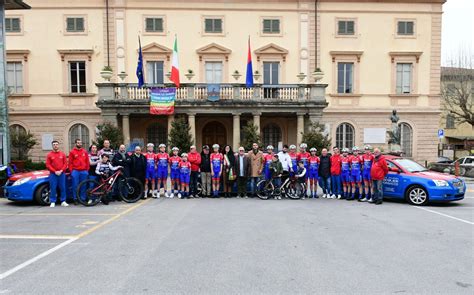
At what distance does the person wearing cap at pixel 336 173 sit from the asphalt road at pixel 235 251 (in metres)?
2.53

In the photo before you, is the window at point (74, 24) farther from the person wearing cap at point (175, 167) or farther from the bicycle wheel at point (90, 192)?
the bicycle wheel at point (90, 192)

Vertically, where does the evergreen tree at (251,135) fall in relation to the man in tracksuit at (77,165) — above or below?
above

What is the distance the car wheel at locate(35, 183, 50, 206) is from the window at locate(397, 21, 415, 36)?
2590 centimetres

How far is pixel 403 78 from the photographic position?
2672cm

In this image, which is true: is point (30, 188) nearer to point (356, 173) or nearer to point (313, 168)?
point (313, 168)

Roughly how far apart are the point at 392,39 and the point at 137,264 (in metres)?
26.8

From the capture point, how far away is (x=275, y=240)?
6.52 meters

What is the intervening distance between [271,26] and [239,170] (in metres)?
17.2

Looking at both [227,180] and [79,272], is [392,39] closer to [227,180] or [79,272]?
[227,180]

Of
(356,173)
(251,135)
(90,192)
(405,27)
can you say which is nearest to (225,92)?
(251,135)

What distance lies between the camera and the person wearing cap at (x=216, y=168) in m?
11.9

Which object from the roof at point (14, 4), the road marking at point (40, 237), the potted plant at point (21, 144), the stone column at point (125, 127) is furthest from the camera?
the potted plant at point (21, 144)

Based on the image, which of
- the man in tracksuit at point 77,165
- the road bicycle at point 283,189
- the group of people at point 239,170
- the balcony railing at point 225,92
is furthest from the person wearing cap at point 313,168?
the balcony railing at point 225,92

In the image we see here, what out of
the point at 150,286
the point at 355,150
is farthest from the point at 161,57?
the point at 150,286
